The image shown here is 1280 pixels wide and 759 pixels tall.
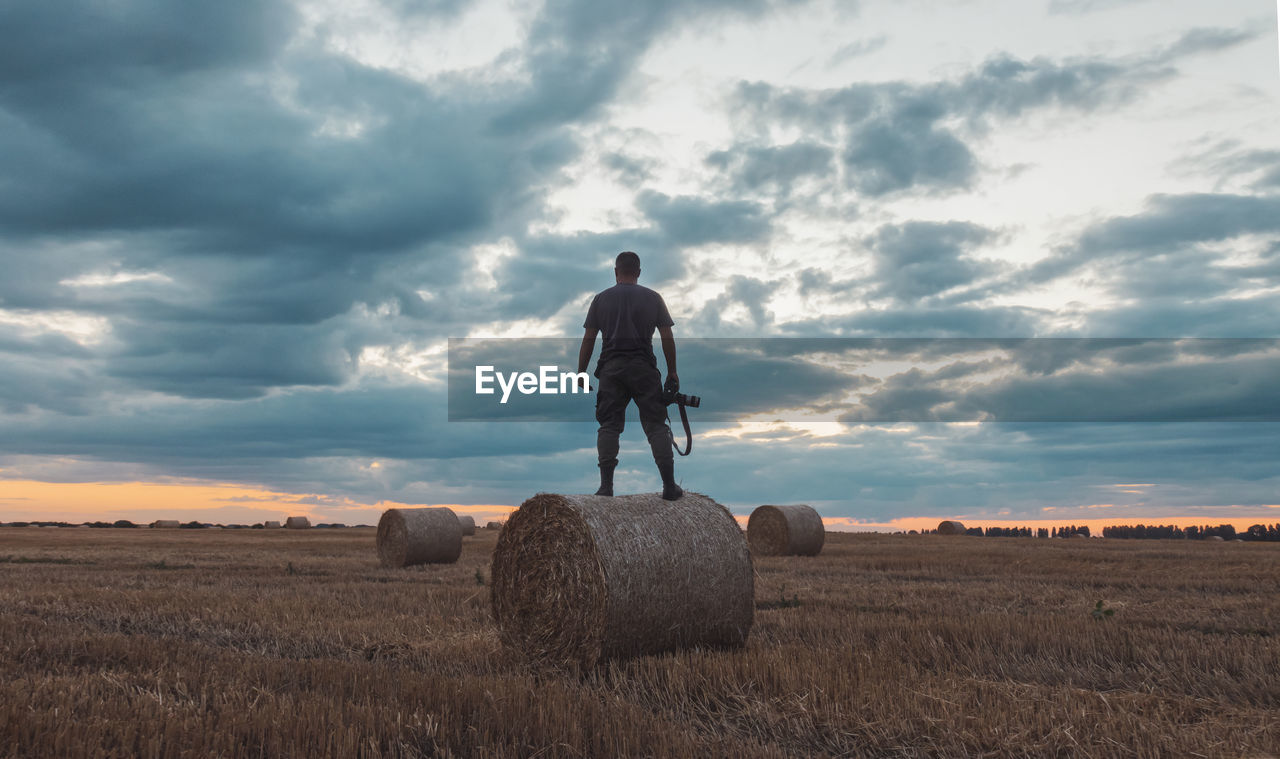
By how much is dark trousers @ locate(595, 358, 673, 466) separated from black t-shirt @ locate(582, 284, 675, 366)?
105 mm

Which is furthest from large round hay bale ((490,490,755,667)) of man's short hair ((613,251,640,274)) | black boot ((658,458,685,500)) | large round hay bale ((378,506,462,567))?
large round hay bale ((378,506,462,567))

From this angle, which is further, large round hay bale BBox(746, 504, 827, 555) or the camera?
large round hay bale BBox(746, 504, 827, 555)

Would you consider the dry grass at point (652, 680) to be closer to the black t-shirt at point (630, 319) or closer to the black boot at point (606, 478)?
the black boot at point (606, 478)

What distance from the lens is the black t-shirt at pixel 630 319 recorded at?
8.40m

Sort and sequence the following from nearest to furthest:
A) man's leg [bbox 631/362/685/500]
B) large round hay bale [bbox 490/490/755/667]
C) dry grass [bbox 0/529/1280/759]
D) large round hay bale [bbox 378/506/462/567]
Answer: dry grass [bbox 0/529/1280/759] < large round hay bale [bbox 490/490/755/667] < man's leg [bbox 631/362/685/500] < large round hay bale [bbox 378/506/462/567]

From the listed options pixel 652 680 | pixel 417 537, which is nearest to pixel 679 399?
pixel 652 680

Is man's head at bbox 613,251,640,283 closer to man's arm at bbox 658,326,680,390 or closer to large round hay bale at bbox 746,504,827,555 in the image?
man's arm at bbox 658,326,680,390

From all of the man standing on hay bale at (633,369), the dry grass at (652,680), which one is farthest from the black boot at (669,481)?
the dry grass at (652,680)

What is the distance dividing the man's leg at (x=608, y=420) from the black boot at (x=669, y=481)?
0.51 metres

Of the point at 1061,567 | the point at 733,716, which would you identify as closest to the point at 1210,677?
the point at 733,716

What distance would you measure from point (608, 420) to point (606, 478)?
64 centimetres

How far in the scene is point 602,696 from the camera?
658 cm

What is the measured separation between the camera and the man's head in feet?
28.9

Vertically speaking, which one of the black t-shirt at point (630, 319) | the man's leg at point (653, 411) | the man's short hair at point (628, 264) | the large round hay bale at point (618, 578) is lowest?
the large round hay bale at point (618, 578)
